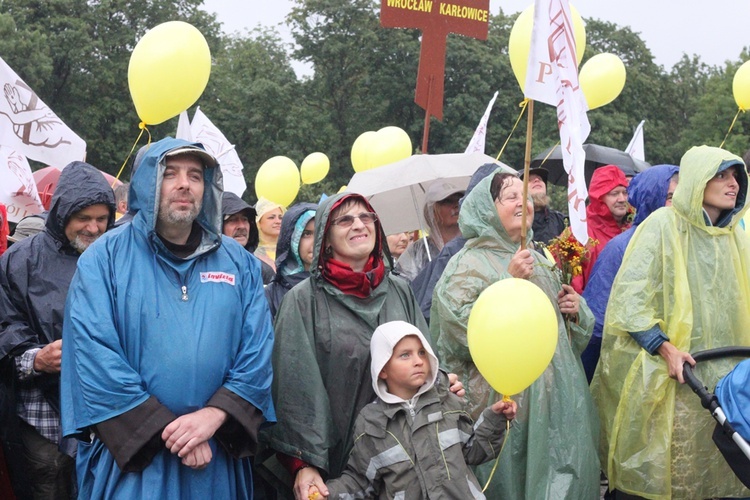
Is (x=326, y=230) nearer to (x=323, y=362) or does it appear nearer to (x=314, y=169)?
(x=323, y=362)

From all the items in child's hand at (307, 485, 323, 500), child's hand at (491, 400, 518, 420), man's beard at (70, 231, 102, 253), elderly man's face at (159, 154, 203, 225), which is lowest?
child's hand at (307, 485, 323, 500)

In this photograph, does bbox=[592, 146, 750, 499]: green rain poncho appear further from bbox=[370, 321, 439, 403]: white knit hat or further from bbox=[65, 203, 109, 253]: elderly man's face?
bbox=[65, 203, 109, 253]: elderly man's face

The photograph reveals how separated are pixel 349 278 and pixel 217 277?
64cm

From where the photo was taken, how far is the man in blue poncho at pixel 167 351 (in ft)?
10.8

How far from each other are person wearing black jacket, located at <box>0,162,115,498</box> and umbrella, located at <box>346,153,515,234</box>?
292 centimetres

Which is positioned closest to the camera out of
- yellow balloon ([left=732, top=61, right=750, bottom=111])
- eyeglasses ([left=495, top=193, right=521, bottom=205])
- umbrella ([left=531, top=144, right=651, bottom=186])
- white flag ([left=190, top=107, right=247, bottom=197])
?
eyeglasses ([left=495, top=193, right=521, bottom=205])

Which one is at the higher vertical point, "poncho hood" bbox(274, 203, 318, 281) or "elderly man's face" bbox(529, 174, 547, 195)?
"elderly man's face" bbox(529, 174, 547, 195)

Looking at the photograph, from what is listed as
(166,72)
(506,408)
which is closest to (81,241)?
(166,72)

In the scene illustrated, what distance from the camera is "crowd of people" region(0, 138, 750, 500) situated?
135 inches

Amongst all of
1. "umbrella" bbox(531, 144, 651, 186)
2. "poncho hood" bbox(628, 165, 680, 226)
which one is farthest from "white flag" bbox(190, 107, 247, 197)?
"poncho hood" bbox(628, 165, 680, 226)

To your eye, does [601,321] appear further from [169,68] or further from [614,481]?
[169,68]

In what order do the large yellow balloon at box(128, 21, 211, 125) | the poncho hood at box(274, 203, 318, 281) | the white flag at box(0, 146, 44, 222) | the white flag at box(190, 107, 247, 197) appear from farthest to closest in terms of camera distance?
the white flag at box(190, 107, 247, 197), the white flag at box(0, 146, 44, 222), the large yellow balloon at box(128, 21, 211, 125), the poncho hood at box(274, 203, 318, 281)

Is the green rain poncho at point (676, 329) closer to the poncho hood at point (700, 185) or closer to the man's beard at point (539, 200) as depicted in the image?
the poncho hood at point (700, 185)

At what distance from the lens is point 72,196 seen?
451 cm
